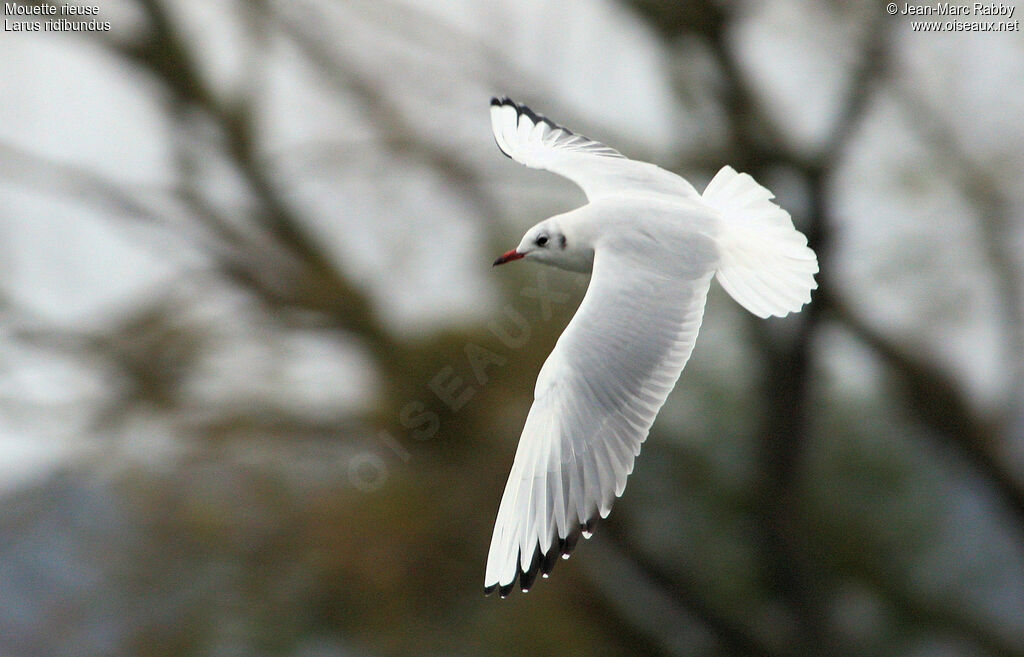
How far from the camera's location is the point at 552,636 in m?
4.07

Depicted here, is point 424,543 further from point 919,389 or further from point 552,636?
point 919,389

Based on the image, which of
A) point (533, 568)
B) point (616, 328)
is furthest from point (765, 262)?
point (533, 568)

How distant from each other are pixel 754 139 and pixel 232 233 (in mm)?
1544

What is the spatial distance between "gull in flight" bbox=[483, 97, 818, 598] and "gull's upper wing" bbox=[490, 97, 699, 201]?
42mm

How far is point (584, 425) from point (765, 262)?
38 centimetres

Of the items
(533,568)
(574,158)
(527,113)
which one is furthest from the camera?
(527,113)

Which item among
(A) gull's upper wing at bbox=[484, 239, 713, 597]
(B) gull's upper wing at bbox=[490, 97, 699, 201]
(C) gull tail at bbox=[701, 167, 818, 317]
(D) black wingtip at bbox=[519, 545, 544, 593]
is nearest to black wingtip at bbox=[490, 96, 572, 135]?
(B) gull's upper wing at bbox=[490, 97, 699, 201]

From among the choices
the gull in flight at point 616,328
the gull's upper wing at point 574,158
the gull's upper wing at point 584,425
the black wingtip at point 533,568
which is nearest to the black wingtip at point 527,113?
the gull's upper wing at point 574,158

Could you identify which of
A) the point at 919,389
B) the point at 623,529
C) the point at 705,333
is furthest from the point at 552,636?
the point at 919,389

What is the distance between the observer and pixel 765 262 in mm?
1623

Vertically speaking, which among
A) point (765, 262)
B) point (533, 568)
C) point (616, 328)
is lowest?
point (533, 568)

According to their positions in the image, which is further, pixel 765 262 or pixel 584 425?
pixel 765 262

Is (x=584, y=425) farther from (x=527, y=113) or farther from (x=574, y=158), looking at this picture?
(x=527, y=113)

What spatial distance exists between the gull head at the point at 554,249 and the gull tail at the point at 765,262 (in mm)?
190
